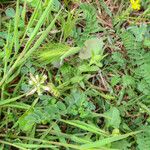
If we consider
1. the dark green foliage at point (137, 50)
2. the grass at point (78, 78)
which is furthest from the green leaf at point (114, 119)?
the dark green foliage at point (137, 50)

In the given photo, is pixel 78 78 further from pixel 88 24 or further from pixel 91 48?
pixel 88 24

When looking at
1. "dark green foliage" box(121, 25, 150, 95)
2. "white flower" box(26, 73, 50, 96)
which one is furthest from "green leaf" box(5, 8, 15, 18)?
"dark green foliage" box(121, 25, 150, 95)

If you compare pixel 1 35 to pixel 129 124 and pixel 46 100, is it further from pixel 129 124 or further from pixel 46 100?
pixel 129 124

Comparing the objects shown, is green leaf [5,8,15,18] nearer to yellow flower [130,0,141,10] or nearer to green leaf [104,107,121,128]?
yellow flower [130,0,141,10]

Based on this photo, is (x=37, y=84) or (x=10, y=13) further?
(x=10, y=13)

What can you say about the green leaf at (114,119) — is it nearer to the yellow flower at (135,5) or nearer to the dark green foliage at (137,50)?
the dark green foliage at (137,50)

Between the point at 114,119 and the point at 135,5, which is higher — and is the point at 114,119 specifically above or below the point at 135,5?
below

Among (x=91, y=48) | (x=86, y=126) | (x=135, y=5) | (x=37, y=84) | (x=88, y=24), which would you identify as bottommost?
(x=86, y=126)

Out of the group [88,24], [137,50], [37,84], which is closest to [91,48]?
[88,24]
